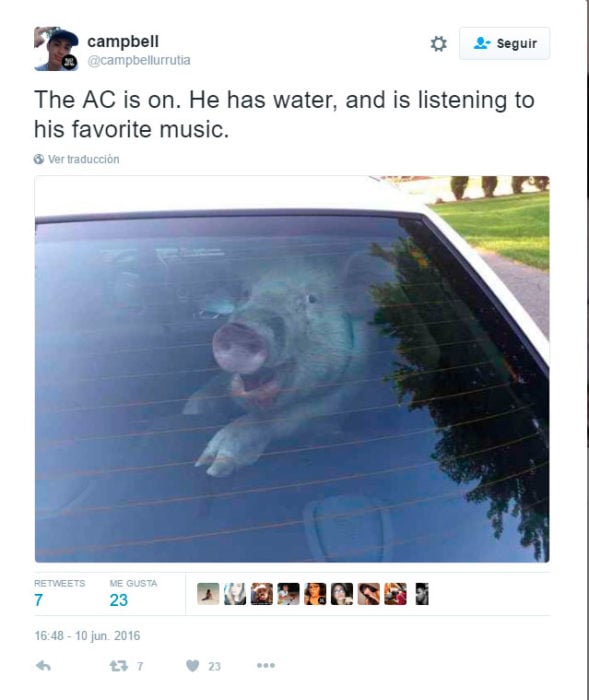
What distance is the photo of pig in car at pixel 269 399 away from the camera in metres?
1.04

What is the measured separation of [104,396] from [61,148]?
414mm

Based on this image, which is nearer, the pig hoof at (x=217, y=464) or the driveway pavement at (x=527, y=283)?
the pig hoof at (x=217, y=464)

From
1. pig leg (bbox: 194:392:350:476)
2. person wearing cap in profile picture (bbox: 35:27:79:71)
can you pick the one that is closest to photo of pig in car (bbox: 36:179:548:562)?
pig leg (bbox: 194:392:350:476)

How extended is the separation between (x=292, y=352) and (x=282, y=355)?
17 millimetres

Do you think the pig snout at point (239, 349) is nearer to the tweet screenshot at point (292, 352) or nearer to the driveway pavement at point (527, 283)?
the tweet screenshot at point (292, 352)

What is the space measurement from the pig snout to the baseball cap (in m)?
0.52
